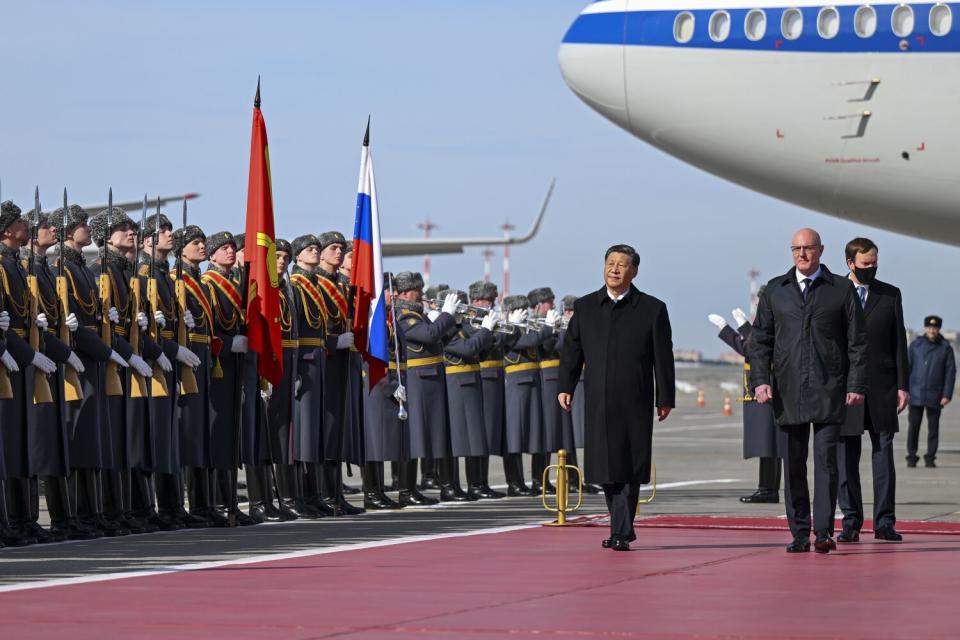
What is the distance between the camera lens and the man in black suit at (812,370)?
10.6 meters

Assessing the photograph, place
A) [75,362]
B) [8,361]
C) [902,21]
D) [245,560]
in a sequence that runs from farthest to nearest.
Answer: [902,21] < [75,362] < [8,361] < [245,560]

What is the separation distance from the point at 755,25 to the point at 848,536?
6.51 metres

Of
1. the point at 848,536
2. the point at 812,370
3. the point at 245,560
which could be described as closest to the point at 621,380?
the point at 812,370

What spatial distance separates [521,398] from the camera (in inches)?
687

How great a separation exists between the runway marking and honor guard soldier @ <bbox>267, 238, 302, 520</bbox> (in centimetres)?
181

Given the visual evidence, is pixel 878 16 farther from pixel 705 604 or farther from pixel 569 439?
pixel 705 604

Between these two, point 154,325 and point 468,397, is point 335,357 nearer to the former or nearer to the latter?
point 154,325

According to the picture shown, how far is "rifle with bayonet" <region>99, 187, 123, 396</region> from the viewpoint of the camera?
11688 millimetres

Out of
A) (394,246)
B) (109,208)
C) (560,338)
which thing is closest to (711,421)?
(394,246)

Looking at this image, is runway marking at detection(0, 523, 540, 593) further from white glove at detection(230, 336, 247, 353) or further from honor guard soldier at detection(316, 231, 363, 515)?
white glove at detection(230, 336, 247, 353)

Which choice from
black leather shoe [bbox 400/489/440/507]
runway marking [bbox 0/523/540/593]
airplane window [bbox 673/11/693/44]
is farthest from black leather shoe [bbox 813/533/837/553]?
airplane window [bbox 673/11/693/44]

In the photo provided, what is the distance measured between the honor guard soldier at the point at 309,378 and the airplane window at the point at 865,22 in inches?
206

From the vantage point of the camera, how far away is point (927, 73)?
16.1 meters

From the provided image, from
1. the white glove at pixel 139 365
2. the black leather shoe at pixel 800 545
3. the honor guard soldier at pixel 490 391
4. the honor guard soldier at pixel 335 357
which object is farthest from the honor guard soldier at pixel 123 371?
the honor guard soldier at pixel 490 391
